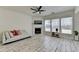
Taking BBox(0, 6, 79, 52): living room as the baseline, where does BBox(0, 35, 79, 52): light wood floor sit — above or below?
below

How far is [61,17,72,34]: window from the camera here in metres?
7.70

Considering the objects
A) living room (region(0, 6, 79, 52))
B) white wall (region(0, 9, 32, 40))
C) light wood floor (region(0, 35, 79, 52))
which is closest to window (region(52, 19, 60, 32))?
living room (region(0, 6, 79, 52))

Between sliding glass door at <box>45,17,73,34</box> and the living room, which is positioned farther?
sliding glass door at <box>45,17,73,34</box>

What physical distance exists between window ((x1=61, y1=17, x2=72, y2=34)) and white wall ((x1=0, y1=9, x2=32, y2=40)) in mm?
3868

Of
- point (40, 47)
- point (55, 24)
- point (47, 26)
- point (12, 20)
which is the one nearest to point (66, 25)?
point (55, 24)

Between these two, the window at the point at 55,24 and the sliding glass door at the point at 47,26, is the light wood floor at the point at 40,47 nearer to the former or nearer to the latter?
the window at the point at 55,24

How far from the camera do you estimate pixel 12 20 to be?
7387 millimetres

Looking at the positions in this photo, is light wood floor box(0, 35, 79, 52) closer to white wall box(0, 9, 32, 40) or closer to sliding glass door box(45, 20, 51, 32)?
white wall box(0, 9, 32, 40)

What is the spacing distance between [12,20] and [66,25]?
5035mm

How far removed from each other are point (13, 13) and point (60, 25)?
4.81 m

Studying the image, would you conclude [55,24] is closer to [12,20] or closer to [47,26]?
[47,26]

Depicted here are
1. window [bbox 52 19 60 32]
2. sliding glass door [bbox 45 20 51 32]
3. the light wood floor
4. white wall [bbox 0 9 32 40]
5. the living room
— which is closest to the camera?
the light wood floor
